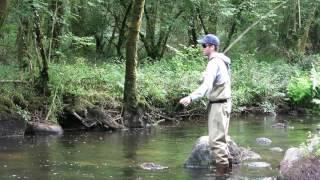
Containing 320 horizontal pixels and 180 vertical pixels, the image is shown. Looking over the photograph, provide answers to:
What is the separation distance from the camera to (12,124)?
13172 mm

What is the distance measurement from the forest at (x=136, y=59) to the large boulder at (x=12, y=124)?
0.13 meters

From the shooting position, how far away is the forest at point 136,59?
14281 mm

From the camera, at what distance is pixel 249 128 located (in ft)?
49.7

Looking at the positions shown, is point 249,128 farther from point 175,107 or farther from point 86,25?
point 86,25

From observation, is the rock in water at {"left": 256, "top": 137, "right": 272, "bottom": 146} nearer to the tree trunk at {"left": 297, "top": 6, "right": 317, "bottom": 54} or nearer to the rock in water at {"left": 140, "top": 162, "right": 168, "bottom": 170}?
the rock in water at {"left": 140, "top": 162, "right": 168, "bottom": 170}

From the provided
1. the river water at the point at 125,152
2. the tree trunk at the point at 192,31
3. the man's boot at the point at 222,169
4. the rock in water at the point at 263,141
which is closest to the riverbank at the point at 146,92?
the river water at the point at 125,152

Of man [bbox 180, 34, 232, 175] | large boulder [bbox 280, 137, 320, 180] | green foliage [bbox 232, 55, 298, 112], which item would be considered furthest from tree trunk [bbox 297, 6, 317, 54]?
large boulder [bbox 280, 137, 320, 180]

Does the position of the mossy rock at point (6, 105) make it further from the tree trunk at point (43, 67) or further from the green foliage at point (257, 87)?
the green foliage at point (257, 87)

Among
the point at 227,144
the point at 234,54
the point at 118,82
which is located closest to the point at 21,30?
the point at 118,82

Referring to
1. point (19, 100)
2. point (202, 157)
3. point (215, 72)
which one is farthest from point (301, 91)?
point (215, 72)

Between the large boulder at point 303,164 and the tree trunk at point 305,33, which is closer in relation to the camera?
the large boulder at point 303,164

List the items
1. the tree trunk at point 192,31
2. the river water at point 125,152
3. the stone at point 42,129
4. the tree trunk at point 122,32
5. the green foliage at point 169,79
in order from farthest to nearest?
the tree trunk at point 192,31 < the tree trunk at point 122,32 < the green foliage at point 169,79 < the stone at point 42,129 < the river water at point 125,152

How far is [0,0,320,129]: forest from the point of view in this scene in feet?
46.9

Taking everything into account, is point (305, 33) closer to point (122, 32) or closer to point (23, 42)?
point (122, 32)
